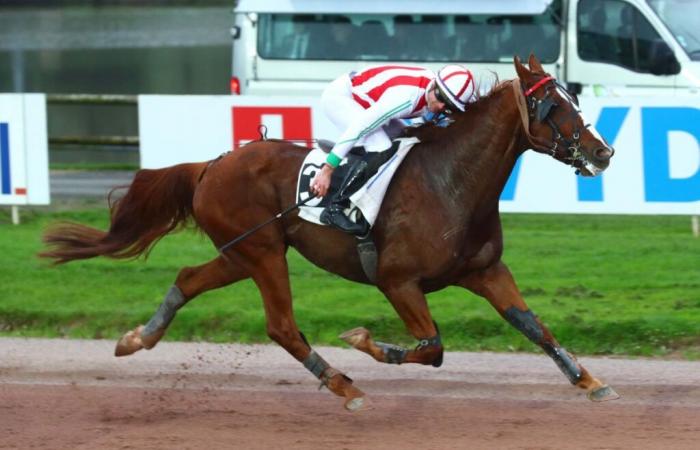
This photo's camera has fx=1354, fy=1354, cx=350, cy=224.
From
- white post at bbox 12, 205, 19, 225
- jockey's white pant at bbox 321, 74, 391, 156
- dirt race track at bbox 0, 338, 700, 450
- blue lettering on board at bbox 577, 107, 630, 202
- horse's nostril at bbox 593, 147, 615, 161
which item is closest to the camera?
horse's nostril at bbox 593, 147, 615, 161

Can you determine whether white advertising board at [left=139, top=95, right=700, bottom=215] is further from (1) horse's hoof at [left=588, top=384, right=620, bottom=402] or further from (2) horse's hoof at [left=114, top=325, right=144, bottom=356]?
(1) horse's hoof at [left=588, top=384, right=620, bottom=402]

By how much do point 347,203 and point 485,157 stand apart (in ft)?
2.31

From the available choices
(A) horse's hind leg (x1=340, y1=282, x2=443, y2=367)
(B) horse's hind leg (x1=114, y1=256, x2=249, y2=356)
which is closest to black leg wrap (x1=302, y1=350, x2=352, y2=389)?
(A) horse's hind leg (x1=340, y1=282, x2=443, y2=367)

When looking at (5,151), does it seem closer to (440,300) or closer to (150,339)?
(440,300)

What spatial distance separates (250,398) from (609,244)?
4.56m

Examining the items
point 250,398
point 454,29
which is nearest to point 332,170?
point 250,398

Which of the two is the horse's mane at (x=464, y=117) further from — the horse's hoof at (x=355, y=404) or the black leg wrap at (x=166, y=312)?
the black leg wrap at (x=166, y=312)

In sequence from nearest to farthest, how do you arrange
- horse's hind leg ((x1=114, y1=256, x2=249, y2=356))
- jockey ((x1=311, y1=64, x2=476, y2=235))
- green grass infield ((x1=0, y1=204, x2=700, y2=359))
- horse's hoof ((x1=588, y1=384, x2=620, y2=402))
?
horse's hoof ((x1=588, y1=384, x2=620, y2=402)), jockey ((x1=311, y1=64, x2=476, y2=235)), horse's hind leg ((x1=114, y1=256, x2=249, y2=356)), green grass infield ((x1=0, y1=204, x2=700, y2=359))

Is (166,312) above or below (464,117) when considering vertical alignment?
below

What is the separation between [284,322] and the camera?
6836 mm

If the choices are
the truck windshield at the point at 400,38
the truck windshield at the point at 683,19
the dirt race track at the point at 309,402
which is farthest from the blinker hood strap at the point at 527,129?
the truck windshield at the point at 400,38

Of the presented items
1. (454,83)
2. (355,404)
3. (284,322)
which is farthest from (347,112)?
(355,404)

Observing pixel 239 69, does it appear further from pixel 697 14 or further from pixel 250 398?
pixel 250 398

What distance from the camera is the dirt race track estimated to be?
20.6 feet
